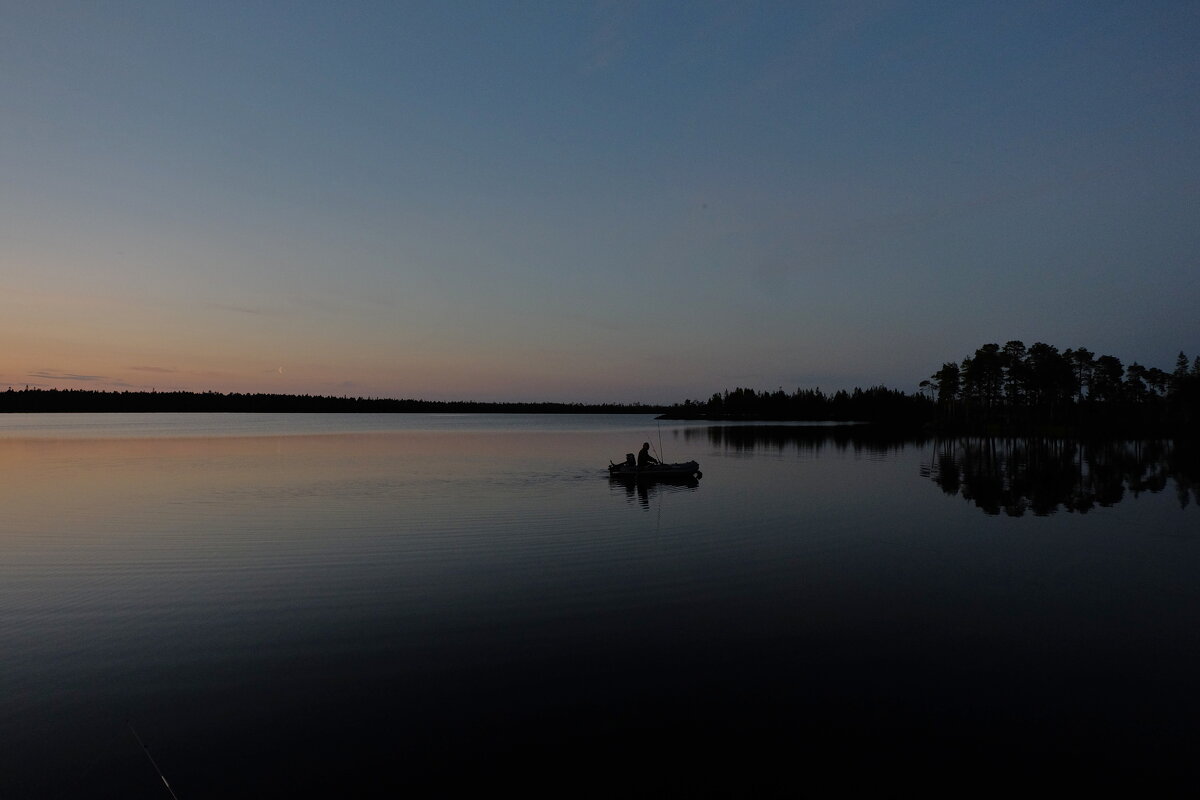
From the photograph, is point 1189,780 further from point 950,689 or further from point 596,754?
point 596,754

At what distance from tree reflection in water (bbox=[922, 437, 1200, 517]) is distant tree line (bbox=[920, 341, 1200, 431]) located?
4289cm

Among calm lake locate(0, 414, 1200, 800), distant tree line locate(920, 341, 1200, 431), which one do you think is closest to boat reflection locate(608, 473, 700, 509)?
calm lake locate(0, 414, 1200, 800)

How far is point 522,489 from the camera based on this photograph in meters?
35.7

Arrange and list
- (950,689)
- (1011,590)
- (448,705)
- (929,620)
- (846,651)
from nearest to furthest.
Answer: (448,705) → (950,689) → (846,651) → (929,620) → (1011,590)

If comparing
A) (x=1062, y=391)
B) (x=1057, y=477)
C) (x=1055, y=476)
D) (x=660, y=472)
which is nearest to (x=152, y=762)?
(x=660, y=472)

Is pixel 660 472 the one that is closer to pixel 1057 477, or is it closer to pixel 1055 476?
pixel 1057 477

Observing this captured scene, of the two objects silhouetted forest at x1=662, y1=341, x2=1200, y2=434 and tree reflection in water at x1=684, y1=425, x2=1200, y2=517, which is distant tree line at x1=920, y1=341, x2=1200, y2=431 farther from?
tree reflection in water at x1=684, y1=425, x2=1200, y2=517

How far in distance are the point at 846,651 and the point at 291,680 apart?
8968mm

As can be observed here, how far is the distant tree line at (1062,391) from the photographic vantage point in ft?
351

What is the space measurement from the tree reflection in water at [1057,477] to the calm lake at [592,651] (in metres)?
4.77

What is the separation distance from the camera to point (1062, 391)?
373 ft

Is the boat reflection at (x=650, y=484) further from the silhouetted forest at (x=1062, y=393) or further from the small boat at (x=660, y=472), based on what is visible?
the silhouetted forest at (x=1062, y=393)

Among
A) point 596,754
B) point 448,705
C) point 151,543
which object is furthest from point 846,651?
point 151,543

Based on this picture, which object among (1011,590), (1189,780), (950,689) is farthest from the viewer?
(1011,590)
